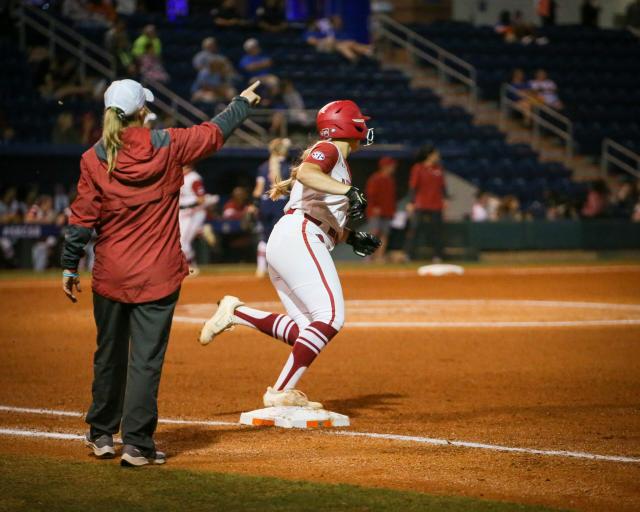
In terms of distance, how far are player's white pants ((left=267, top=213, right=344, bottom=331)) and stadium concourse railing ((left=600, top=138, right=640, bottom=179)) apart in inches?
889

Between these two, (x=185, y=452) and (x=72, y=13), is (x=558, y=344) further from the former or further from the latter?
(x=72, y=13)

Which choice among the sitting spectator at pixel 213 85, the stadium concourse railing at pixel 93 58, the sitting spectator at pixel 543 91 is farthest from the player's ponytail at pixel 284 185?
the sitting spectator at pixel 543 91

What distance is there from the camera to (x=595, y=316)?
14164mm

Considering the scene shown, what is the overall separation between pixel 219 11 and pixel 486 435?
74.8 feet

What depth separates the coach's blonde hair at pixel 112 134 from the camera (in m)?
5.94

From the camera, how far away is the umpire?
19.7 ft

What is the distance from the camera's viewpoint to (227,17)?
1117 inches

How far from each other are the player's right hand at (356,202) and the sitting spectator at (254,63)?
19.2 metres

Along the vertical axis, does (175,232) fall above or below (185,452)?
above

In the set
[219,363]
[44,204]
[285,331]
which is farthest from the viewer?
[44,204]

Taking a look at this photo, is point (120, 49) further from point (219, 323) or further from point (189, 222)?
point (219, 323)

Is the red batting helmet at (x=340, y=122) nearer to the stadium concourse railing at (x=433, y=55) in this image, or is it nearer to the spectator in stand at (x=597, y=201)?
the spectator in stand at (x=597, y=201)

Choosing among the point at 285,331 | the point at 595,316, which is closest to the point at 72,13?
the point at 595,316

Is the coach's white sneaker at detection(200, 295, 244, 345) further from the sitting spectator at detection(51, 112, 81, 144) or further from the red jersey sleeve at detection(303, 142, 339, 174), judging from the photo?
the sitting spectator at detection(51, 112, 81, 144)
